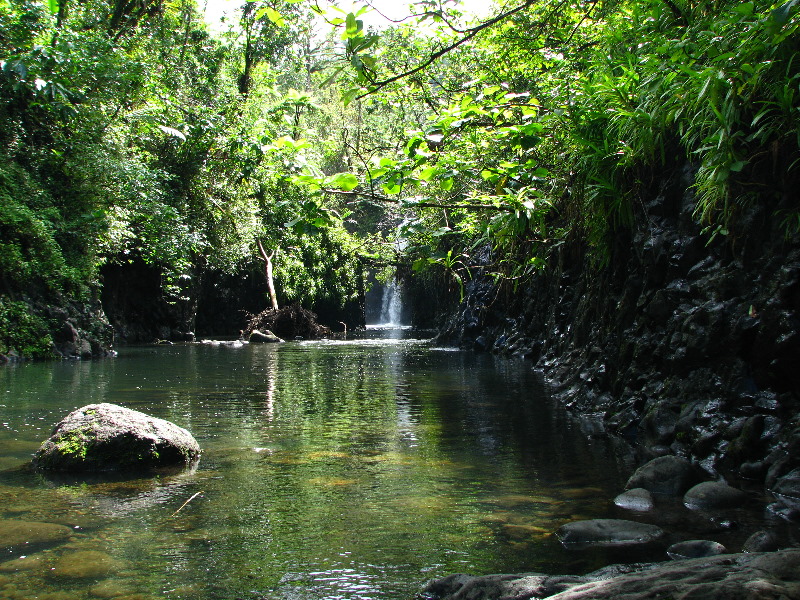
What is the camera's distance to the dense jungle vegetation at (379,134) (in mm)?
4652

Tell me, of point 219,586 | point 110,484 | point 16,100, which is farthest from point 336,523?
point 16,100

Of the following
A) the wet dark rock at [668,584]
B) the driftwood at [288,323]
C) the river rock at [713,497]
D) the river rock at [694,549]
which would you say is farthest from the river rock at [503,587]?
the driftwood at [288,323]

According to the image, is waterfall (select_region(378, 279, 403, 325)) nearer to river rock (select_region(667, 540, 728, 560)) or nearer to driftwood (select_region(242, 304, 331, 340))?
driftwood (select_region(242, 304, 331, 340))

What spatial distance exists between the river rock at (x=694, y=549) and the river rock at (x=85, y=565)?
2777 millimetres

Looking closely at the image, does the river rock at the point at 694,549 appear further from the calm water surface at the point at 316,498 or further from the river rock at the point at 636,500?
the river rock at the point at 636,500

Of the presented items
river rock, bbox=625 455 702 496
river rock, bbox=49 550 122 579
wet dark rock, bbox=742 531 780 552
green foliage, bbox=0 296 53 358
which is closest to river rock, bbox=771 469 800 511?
river rock, bbox=625 455 702 496

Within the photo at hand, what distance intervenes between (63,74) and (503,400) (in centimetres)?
1215

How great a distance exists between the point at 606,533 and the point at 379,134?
2878 cm

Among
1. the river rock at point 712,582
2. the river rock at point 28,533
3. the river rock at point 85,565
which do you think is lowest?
the river rock at point 85,565

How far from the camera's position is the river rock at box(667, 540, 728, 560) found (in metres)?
3.16

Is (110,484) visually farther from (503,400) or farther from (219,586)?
(503,400)

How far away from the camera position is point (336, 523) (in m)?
3.83

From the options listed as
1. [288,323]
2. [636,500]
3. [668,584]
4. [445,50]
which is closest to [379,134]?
[288,323]

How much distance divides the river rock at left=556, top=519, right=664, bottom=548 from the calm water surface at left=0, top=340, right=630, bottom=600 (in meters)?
0.13
